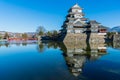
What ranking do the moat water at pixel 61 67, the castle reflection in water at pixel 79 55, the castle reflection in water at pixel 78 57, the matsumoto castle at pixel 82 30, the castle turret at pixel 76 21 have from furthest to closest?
the castle turret at pixel 76 21 < the matsumoto castle at pixel 82 30 < the castle reflection in water at pixel 79 55 < the castle reflection in water at pixel 78 57 < the moat water at pixel 61 67

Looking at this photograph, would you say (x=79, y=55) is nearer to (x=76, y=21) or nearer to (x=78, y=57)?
(x=78, y=57)

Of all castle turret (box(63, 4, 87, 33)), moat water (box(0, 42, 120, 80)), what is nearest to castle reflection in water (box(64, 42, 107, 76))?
moat water (box(0, 42, 120, 80))

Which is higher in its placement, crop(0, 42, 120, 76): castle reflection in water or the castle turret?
the castle turret

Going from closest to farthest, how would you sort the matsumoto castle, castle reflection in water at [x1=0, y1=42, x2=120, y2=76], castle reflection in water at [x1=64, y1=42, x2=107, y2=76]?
castle reflection in water at [x1=64, y1=42, x2=107, y2=76], castle reflection in water at [x1=0, y1=42, x2=120, y2=76], the matsumoto castle

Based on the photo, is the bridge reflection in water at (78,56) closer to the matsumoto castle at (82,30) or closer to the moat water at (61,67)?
the moat water at (61,67)

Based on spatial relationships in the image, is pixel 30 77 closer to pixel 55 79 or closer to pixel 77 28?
pixel 55 79

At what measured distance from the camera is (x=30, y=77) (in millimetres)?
10500

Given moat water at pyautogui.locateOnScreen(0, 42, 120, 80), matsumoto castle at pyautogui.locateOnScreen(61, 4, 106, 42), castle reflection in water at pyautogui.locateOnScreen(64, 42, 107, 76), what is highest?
matsumoto castle at pyautogui.locateOnScreen(61, 4, 106, 42)

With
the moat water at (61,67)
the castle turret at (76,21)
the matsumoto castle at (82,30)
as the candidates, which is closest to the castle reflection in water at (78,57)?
the moat water at (61,67)

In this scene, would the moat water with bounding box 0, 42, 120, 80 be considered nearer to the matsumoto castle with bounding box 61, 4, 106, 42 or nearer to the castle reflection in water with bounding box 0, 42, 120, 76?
the castle reflection in water with bounding box 0, 42, 120, 76

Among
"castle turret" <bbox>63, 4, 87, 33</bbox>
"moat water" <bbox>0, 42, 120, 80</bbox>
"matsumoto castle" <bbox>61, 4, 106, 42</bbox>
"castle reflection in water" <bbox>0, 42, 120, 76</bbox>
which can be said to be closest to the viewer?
"moat water" <bbox>0, 42, 120, 80</bbox>

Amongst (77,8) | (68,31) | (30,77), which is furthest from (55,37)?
(30,77)

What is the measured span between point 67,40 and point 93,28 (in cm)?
839

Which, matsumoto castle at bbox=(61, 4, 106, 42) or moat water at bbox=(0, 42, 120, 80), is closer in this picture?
moat water at bbox=(0, 42, 120, 80)
